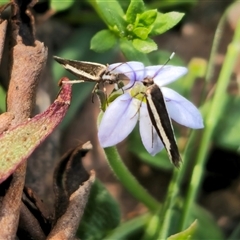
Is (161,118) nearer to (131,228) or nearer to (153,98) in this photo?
(153,98)

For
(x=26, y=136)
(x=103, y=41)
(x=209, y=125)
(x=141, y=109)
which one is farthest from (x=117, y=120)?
(x=209, y=125)

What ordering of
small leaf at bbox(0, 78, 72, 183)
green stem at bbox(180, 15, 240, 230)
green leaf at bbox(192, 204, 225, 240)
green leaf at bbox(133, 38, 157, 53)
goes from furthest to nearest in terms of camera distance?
green leaf at bbox(192, 204, 225, 240), green stem at bbox(180, 15, 240, 230), green leaf at bbox(133, 38, 157, 53), small leaf at bbox(0, 78, 72, 183)

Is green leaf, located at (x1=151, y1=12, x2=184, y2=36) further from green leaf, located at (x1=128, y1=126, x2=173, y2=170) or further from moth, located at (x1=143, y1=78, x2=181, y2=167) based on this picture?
green leaf, located at (x1=128, y1=126, x2=173, y2=170)

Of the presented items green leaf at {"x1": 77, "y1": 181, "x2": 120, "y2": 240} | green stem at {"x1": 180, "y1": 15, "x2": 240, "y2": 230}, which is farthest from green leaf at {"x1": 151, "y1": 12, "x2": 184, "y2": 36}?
green leaf at {"x1": 77, "y1": 181, "x2": 120, "y2": 240}

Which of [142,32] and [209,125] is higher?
[142,32]

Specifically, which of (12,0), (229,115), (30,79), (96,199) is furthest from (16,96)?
(229,115)

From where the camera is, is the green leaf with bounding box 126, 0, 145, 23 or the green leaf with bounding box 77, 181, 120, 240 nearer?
the green leaf with bounding box 126, 0, 145, 23
